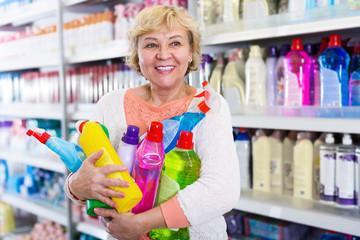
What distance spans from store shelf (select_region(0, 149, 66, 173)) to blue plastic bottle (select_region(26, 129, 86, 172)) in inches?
67.5

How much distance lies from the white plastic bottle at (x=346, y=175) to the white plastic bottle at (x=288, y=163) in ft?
0.81

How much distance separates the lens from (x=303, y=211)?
155cm

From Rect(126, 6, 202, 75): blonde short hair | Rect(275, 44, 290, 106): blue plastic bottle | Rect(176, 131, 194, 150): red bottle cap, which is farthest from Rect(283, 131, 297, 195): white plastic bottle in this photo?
Rect(176, 131, 194, 150): red bottle cap

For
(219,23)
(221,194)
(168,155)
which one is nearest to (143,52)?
(168,155)

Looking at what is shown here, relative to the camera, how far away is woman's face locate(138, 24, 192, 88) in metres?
1.08

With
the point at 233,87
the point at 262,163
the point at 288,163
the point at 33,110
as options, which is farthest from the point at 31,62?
the point at 288,163

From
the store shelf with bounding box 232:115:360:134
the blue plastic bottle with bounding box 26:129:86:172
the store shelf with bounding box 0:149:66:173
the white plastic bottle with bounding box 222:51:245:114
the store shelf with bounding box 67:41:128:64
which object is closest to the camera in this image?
the blue plastic bottle with bounding box 26:129:86:172

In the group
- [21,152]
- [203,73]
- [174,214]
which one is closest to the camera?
[174,214]

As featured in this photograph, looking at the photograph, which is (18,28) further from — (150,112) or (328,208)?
(328,208)

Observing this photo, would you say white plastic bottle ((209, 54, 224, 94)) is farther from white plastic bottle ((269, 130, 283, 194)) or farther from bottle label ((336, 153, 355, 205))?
bottle label ((336, 153, 355, 205))

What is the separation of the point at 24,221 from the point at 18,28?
188 centimetres

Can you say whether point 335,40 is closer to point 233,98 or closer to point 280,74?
point 280,74

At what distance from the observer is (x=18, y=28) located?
143 inches

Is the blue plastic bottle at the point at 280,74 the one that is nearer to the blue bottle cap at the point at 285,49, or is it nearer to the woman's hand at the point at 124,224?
the blue bottle cap at the point at 285,49
